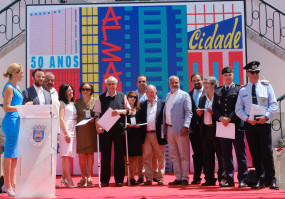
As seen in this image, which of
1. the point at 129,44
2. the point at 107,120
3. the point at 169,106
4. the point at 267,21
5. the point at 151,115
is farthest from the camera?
the point at 267,21

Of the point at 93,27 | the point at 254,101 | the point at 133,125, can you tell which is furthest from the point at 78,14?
the point at 254,101

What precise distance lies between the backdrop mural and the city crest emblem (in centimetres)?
358

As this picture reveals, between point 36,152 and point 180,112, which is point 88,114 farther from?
point 36,152

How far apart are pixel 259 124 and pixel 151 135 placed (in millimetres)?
1717

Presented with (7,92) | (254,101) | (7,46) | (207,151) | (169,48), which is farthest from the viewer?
(7,46)

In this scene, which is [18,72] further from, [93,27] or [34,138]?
[93,27]

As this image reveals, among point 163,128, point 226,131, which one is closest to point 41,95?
point 163,128

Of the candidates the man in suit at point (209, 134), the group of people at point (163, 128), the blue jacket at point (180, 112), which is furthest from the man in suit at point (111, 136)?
the man in suit at point (209, 134)

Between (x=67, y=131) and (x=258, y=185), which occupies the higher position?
(x=67, y=131)

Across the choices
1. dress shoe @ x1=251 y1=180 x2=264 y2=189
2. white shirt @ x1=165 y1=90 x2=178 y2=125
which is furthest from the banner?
dress shoe @ x1=251 y1=180 x2=264 y2=189

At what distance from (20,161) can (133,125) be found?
6.66 feet

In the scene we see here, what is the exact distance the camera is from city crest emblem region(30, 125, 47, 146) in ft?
15.7

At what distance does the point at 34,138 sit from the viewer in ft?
15.7

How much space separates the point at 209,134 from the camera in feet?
20.1
